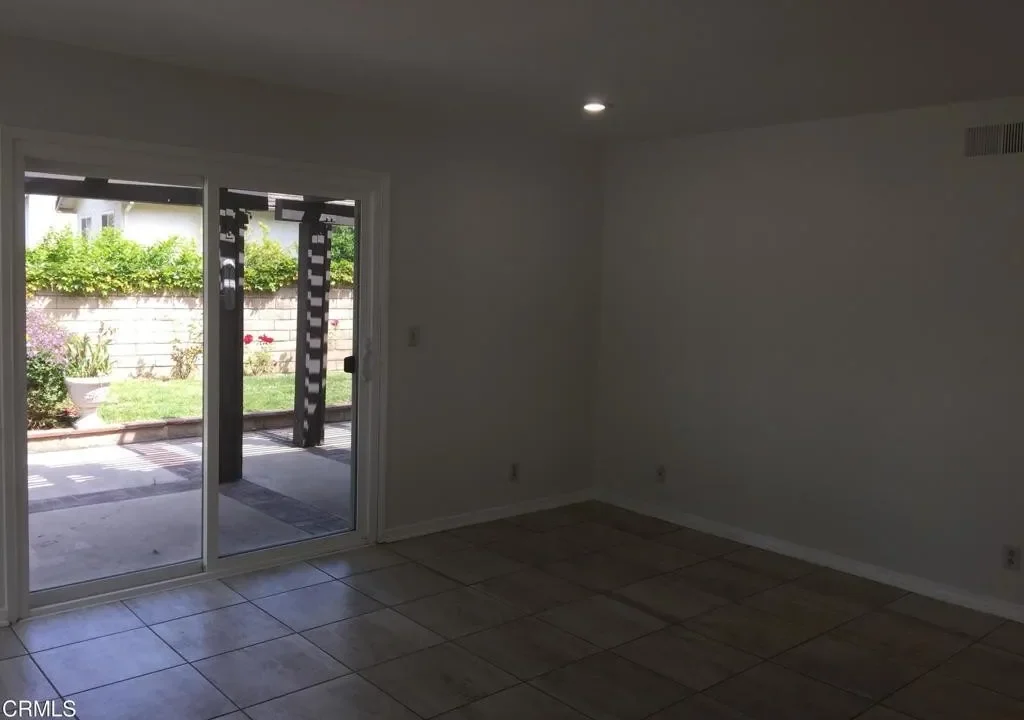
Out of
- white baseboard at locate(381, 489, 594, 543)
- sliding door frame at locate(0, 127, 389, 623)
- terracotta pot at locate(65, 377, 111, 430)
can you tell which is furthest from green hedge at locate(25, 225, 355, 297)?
white baseboard at locate(381, 489, 594, 543)

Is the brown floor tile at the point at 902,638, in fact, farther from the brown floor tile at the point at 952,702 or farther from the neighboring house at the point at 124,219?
the neighboring house at the point at 124,219

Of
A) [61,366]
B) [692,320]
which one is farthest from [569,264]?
[61,366]

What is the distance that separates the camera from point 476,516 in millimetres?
5320

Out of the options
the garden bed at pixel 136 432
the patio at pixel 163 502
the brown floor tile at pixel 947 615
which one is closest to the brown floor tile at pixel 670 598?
the brown floor tile at pixel 947 615

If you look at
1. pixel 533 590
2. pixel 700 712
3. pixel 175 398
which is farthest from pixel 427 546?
pixel 700 712

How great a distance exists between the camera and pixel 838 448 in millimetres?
4633

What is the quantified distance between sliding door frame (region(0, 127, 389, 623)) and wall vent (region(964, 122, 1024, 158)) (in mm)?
2997

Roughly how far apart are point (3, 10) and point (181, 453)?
2.09m

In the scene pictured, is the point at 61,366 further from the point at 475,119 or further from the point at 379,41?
the point at 475,119

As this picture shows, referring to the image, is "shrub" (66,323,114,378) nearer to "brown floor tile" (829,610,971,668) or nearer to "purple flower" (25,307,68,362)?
"purple flower" (25,307,68,362)

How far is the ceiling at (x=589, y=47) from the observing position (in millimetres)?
2941

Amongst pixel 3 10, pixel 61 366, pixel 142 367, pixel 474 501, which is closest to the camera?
pixel 3 10

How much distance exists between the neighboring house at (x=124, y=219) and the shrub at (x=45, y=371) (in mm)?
355

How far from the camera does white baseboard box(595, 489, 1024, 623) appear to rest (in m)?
4.10
